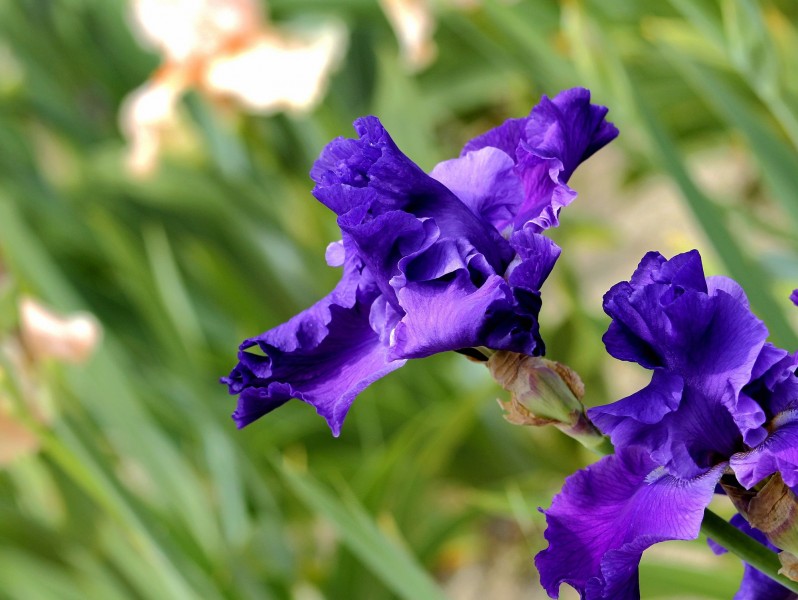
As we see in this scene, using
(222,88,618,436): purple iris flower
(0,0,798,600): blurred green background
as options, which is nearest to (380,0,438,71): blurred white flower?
(0,0,798,600): blurred green background

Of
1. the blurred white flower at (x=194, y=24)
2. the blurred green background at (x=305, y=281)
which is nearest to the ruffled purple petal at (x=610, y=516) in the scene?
the blurred green background at (x=305, y=281)

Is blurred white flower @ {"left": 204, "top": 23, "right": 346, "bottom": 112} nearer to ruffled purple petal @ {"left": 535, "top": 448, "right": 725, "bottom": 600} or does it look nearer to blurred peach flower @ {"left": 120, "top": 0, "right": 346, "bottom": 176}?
blurred peach flower @ {"left": 120, "top": 0, "right": 346, "bottom": 176}

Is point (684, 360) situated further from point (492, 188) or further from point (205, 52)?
point (205, 52)

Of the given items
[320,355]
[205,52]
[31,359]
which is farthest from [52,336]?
[205,52]

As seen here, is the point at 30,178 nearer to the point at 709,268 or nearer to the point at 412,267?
the point at 709,268

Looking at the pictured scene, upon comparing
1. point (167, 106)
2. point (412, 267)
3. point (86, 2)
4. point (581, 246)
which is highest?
point (86, 2)

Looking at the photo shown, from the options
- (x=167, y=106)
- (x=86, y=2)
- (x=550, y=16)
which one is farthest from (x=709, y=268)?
(x=86, y=2)
